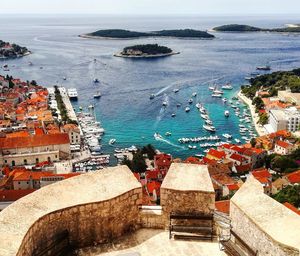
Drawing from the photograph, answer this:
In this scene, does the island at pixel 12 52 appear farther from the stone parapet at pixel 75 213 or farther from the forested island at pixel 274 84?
the stone parapet at pixel 75 213

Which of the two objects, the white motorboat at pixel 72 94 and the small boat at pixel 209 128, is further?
the white motorboat at pixel 72 94

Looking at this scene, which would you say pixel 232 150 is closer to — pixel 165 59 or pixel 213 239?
pixel 213 239

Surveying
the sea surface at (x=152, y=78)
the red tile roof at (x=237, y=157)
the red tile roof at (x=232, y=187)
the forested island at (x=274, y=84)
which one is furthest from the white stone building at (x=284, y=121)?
the red tile roof at (x=232, y=187)

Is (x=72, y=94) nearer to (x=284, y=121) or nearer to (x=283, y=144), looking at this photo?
(x=284, y=121)

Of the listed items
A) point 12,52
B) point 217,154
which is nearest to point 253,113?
point 217,154

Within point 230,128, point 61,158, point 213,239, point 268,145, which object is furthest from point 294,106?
point 213,239
